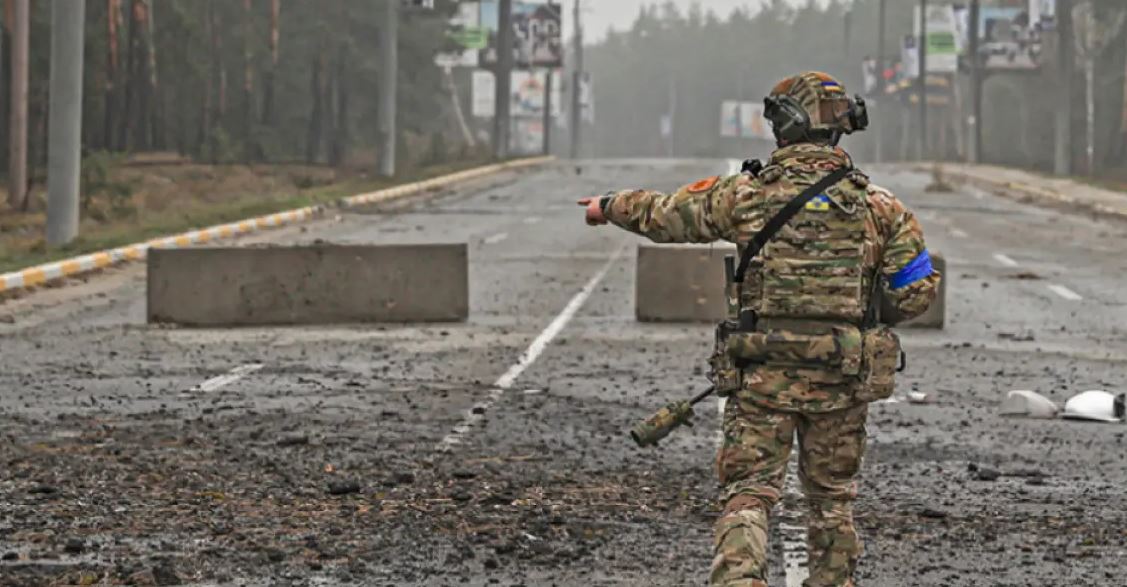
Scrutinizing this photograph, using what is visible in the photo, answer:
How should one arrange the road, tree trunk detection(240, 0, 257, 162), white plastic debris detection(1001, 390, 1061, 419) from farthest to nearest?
tree trunk detection(240, 0, 257, 162), white plastic debris detection(1001, 390, 1061, 419), the road

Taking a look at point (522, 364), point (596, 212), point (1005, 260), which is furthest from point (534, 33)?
point (596, 212)

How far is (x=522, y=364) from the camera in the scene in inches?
632

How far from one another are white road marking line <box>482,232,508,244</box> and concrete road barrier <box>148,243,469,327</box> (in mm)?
12475

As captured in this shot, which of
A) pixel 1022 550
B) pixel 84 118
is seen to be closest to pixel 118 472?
pixel 1022 550

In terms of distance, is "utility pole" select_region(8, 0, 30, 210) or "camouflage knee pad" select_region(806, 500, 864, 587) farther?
"utility pole" select_region(8, 0, 30, 210)

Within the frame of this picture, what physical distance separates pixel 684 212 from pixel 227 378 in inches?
348

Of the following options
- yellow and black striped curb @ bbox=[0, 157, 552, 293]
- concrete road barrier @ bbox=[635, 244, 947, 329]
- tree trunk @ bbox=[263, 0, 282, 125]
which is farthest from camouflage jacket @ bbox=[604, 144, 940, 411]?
tree trunk @ bbox=[263, 0, 282, 125]

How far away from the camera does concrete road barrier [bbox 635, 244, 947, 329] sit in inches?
758

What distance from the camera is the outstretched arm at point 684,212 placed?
651cm

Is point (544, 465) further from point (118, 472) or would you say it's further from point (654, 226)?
point (654, 226)

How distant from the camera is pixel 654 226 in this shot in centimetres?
659

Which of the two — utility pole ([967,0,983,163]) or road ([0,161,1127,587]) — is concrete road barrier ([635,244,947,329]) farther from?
utility pole ([967,0,983,163])

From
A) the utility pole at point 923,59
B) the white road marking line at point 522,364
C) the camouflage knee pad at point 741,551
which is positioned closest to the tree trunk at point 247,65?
the utility pole at point 923,59

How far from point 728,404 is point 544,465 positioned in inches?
163
